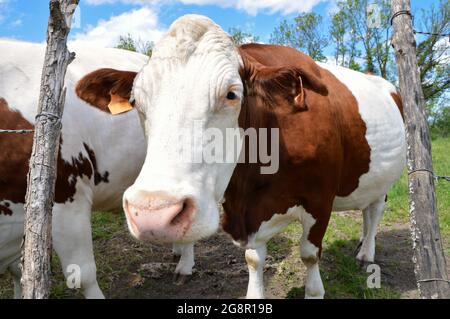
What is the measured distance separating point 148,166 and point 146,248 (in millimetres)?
3242

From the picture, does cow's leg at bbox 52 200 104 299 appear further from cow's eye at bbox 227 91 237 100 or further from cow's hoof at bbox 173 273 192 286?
cow's eye at bbox 227 91 237 100

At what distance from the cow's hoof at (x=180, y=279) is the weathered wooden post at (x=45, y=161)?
90.3 inches

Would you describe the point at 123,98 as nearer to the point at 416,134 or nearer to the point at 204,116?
the point at 204,116

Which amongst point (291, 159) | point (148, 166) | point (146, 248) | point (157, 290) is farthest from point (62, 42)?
point (146, 248)

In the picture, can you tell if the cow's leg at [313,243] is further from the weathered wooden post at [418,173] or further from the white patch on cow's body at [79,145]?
the white patch on cow's body at [79,145]

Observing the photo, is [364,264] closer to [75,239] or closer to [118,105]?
[75,239]

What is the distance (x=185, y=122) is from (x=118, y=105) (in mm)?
962

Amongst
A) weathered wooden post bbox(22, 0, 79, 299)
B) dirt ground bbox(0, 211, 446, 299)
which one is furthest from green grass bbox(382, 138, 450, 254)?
weathered wooden post bbox(22, 0, 79, 299)

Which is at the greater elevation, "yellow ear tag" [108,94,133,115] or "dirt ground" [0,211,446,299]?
"yellow ear tag" [108,94,133,115]

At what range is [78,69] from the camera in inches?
129

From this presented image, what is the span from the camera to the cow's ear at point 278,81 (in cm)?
240

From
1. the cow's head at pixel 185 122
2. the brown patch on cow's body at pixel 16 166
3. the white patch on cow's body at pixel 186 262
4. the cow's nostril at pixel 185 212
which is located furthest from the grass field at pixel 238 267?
the cow's nostril at pixel 185 212

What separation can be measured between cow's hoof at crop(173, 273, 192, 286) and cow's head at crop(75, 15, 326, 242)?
2.11 metres

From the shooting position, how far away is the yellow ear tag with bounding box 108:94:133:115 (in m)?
2.68
